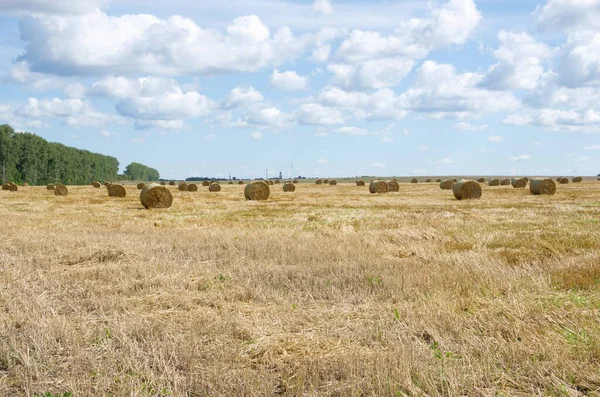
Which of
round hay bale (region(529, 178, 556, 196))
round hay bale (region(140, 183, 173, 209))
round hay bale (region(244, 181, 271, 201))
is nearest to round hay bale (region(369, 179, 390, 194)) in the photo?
round hay bale (region(529, 178, 556, 196))

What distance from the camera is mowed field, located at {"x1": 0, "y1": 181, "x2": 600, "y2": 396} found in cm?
537

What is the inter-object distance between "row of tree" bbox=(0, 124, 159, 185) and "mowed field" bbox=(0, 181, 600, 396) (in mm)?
95666

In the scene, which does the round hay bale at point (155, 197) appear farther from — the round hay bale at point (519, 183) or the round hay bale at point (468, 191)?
the round hay bale at point (519, 183)

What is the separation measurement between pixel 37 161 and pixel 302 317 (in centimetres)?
11038

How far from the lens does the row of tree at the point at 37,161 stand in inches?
3920

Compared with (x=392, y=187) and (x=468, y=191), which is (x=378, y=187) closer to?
(x=392, y=187)

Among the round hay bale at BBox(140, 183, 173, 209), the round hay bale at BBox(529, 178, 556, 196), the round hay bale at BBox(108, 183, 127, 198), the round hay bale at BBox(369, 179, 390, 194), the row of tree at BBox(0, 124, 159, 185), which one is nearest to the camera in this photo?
the round hay bale at BBox(140, 183, 173, 209)

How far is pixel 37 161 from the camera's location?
106m

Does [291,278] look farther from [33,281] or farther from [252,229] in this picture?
[252,229]

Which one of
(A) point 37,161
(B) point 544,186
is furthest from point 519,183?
(A) point 37,161

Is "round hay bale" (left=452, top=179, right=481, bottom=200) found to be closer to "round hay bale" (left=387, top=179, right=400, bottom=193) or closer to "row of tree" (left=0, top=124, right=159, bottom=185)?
"round hay bale" (left=387, top=179, right=400, bottom=193)

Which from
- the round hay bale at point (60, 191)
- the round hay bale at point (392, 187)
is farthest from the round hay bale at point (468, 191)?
the round hay bale at point (60, 191)

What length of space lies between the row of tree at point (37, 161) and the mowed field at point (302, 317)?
314 ft

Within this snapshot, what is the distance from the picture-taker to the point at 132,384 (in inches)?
205
